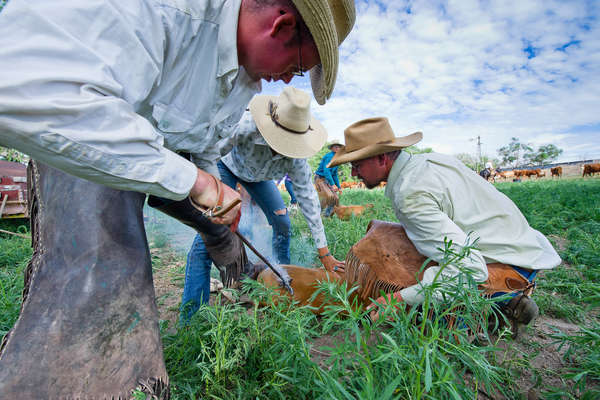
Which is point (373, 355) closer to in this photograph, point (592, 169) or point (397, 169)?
point (397, 169)

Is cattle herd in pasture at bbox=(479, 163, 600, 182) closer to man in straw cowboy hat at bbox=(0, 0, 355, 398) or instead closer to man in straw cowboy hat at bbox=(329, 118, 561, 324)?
man in straw cowboy hat at bbox=(329, 118, 561, 324)

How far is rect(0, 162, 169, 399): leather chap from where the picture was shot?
2.80ft

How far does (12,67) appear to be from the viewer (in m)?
0.64

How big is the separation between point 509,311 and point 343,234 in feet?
7.93

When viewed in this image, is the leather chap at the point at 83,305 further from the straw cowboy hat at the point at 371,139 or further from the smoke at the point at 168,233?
the smoke at the point at 168,233

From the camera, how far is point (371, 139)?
7.36 ft

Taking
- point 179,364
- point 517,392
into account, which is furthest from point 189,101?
point 517,392

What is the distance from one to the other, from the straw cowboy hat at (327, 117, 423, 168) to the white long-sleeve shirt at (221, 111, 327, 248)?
2.08 feet

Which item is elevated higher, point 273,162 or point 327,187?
point 273,162

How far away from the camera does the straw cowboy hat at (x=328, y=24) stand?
A: 112 centimetres

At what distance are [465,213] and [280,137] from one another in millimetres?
1636

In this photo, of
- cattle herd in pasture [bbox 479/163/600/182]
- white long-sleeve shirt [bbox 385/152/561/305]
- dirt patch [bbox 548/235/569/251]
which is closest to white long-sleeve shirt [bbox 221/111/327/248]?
white long-sleeve shirt [bbox 385/152/561/305]

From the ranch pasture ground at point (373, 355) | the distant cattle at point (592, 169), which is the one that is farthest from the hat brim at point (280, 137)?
the distant cattle at point (592, 169)

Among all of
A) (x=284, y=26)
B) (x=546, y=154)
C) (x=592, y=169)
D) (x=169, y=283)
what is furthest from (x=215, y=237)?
(x=546, y=154)
